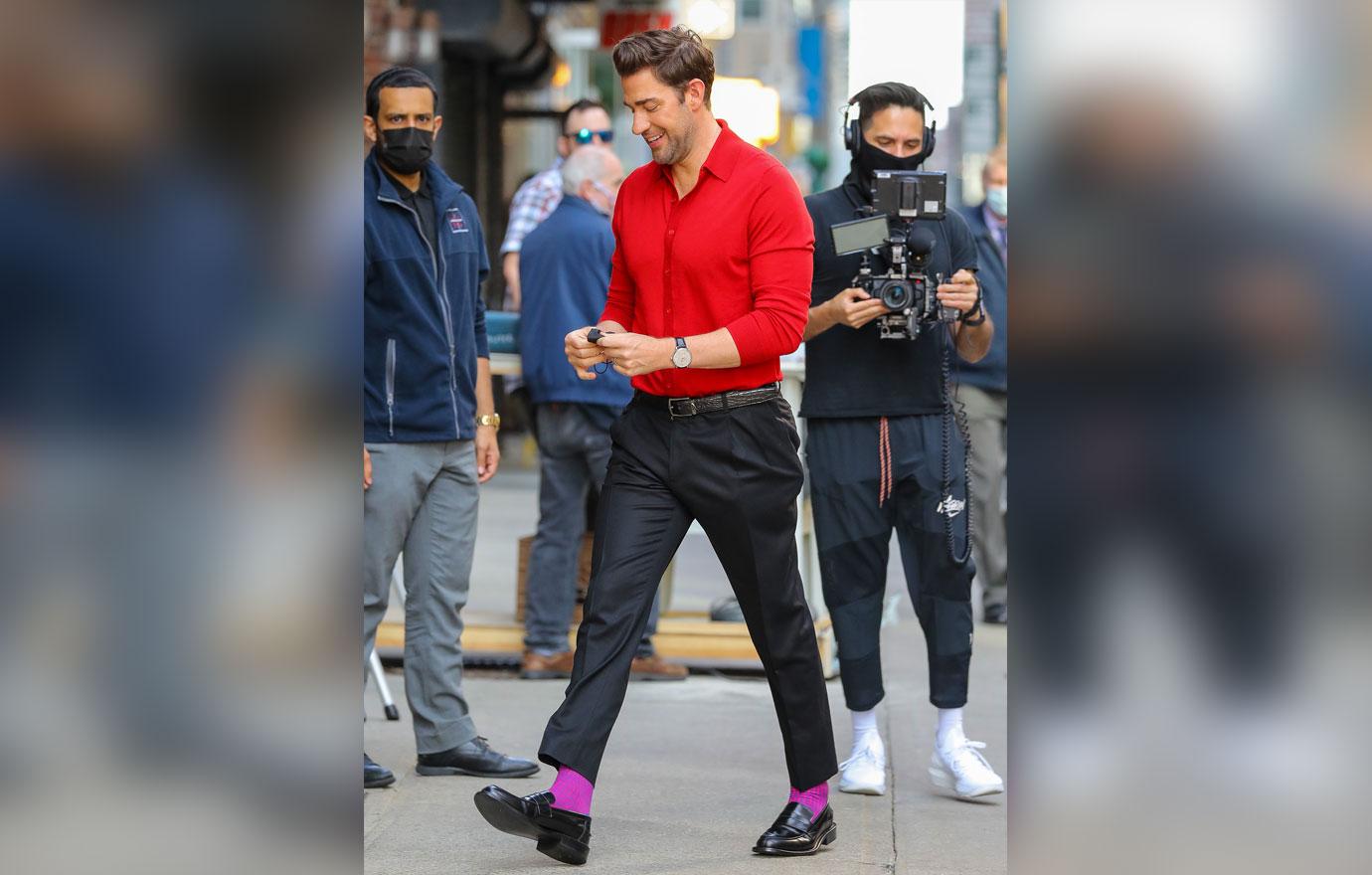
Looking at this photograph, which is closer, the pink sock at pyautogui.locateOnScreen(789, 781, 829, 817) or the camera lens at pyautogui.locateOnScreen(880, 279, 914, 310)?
the pink sock at pyautogui.locateOnScreen(789, 781, 829, 817)

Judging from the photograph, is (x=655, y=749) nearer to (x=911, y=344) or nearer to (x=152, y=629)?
(x=911, y=344)

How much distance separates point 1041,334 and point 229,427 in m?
1.19

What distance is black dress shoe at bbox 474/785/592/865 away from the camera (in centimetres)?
430

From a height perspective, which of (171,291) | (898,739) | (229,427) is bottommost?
(898,739)

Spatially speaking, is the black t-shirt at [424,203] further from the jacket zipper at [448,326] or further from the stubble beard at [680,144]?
the stubble beard at [680,144]

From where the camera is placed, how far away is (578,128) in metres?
8.26

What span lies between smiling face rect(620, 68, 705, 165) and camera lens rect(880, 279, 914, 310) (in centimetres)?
89

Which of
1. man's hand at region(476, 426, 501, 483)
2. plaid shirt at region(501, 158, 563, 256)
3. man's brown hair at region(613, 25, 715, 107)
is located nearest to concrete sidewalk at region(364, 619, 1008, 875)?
man's hand at region(476, 426, 501, 483)

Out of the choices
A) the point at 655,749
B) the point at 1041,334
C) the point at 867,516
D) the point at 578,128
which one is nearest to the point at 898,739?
the point at 655,749

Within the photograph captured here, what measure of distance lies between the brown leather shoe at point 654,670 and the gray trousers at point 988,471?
70.9 inches

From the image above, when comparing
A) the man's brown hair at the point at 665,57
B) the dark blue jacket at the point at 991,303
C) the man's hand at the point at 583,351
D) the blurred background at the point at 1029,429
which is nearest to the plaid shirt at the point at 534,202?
the dark blue jacket at the point at 991,303

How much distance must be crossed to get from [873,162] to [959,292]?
47cm

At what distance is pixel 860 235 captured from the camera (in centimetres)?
520

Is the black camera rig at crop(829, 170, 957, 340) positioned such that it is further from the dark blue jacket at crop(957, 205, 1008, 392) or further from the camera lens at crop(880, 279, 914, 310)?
the dark blue jacket at crop(957, 205, 1008, 392)
